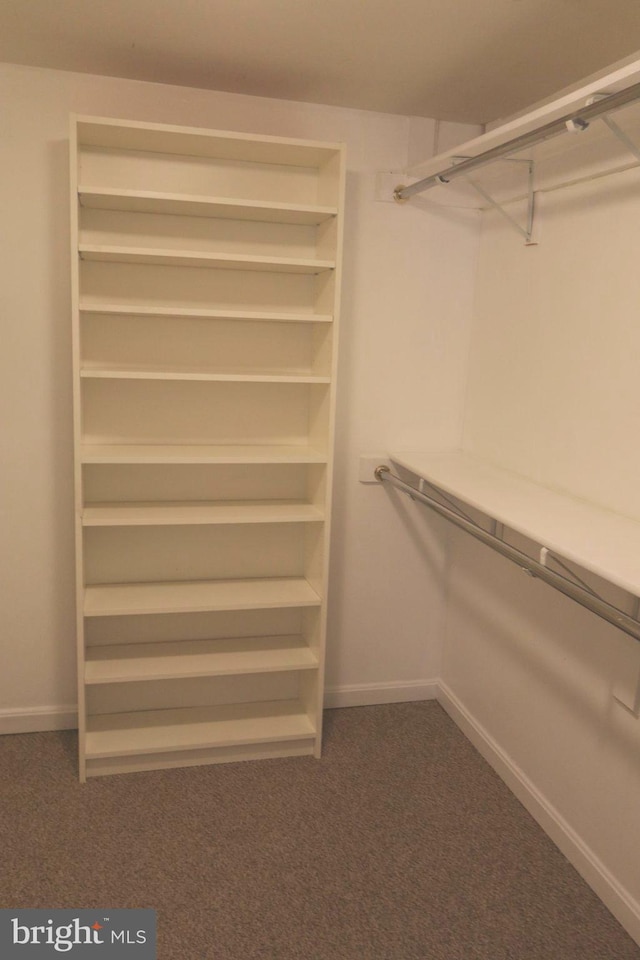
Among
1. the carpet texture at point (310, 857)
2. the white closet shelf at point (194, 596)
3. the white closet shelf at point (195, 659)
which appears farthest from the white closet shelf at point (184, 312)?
the carpet texture at point (310, 857)

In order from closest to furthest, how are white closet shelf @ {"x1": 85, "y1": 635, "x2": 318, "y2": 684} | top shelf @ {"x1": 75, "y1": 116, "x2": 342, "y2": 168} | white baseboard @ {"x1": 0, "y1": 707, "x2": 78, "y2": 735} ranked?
top shelf @ {"x1": 75, "y1": 116, "x2": 342, "y2": 168} → white closet shelf @ {"x1": 85, "y1": 635, "x2": 318, "y2": 684} → white baseboard @ {"x1": 0, "y1": 707, "x2": 78, "y2": 735}

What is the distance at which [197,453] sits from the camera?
260cm

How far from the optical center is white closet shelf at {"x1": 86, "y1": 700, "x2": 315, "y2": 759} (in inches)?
105

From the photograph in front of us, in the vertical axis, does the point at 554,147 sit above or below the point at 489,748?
above

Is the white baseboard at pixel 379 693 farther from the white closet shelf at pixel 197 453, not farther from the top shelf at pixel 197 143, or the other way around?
the top shelf at pixel 197 143

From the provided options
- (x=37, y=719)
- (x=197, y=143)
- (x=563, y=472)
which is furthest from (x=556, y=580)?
(x=37, y=719)

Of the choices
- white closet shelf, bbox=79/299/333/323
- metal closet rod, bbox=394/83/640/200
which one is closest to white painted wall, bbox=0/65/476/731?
white closet shelf, bbox=79/299/333/323

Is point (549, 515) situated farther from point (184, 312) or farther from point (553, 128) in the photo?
point (184, 312)

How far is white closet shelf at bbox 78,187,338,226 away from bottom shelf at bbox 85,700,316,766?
1888mm

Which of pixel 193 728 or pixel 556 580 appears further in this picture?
pixel 193 728

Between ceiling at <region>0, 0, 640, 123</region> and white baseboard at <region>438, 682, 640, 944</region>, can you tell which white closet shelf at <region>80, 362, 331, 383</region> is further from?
white baseboard at <region>438, 682, 640, 944</region>

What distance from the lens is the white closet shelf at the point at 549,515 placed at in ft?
5.33

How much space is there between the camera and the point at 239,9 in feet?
6.31

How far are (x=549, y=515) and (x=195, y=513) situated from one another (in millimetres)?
1246
